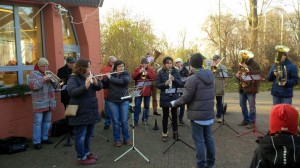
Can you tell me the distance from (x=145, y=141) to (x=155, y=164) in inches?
68.3

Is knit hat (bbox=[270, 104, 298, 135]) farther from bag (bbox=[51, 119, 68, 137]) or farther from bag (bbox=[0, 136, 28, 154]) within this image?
bag (bbox=[51, 119, 68, 137])

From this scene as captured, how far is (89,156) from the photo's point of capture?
611 cm

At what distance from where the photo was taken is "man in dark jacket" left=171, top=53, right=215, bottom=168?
5.18 meters

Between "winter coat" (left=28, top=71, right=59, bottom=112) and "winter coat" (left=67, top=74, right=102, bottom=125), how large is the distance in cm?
171

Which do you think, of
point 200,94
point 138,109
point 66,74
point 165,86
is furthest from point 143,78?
point 200,94

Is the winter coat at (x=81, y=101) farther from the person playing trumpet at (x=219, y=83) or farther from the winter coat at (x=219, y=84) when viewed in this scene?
the winter coat at (x=219, y=84)

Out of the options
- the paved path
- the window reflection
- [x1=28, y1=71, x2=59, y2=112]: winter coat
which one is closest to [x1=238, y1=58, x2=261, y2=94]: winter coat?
the paved path

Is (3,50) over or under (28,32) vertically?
under

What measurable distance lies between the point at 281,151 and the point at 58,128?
21.8 ft

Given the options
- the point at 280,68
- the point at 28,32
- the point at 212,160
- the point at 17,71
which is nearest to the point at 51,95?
the point at 17,71

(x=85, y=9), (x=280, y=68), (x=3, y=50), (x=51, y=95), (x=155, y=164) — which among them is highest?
(x=85, y=9)

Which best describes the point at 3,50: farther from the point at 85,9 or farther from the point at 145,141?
the point at 145,141

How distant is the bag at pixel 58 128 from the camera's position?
8.15 m

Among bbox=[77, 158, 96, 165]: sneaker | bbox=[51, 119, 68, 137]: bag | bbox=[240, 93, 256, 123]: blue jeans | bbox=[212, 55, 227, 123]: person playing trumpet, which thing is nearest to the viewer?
bbox=[77, 158, 96, 165]: sneaker
